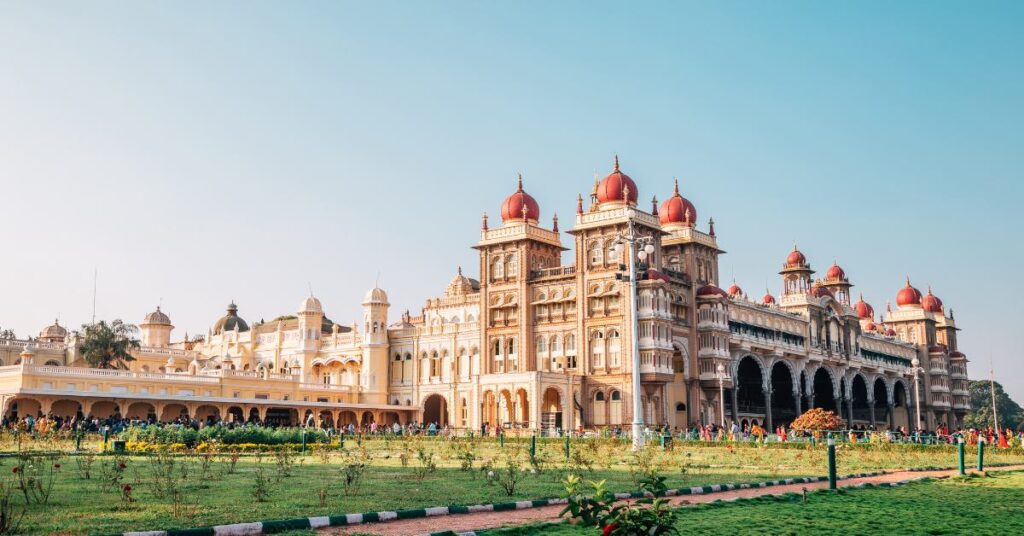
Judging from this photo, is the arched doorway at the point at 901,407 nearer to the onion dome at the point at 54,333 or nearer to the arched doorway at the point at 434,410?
the arched doorway at the point at 434,410

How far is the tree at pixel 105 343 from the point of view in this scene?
216ft

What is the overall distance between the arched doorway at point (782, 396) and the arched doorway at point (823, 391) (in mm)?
5161

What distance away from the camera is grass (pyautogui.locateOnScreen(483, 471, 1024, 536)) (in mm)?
11953

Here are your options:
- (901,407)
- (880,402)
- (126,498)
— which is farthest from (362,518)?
(901,407)

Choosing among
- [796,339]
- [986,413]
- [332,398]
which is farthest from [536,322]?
[986,413]

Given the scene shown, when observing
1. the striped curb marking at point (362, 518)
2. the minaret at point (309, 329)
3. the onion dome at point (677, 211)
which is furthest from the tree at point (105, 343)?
the striped curb marking at point (362, 518)

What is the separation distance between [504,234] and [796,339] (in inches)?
976

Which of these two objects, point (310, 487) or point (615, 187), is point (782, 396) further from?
point (310, 487)

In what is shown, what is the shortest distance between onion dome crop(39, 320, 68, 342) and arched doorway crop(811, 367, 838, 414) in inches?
2498

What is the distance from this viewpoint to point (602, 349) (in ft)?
194

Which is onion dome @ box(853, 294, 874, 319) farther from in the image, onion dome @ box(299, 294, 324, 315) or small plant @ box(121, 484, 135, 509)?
small plant @ box(121, 484, 135, 509)

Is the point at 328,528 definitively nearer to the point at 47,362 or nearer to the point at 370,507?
the point at 370,507

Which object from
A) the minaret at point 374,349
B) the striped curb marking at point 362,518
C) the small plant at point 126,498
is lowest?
the striped curb marking at point 362,518

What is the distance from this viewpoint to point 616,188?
60562mm
